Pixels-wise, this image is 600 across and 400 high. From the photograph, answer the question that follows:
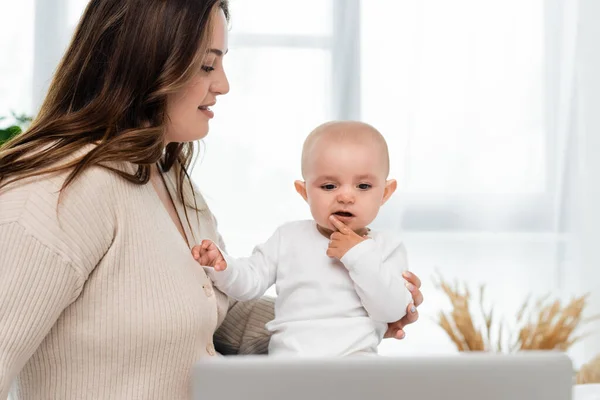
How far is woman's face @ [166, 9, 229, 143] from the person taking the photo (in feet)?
4.63

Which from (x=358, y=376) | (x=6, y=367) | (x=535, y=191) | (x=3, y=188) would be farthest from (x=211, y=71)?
(x=535, y=191)

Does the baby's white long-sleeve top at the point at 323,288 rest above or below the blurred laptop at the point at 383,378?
below

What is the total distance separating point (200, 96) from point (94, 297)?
45 centimetres

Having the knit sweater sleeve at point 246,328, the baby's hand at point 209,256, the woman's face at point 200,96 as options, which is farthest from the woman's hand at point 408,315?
the woman's face at point 200,96

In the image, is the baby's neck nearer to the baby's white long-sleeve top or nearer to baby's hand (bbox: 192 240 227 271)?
the baby's white long-sleeve top

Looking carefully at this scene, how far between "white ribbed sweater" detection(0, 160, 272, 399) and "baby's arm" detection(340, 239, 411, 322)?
264 mm

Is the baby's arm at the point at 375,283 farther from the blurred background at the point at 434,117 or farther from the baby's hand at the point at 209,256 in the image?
the blurred background at the point at 434,117

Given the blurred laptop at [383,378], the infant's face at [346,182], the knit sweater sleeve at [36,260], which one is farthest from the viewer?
the infant's face at [346,182]

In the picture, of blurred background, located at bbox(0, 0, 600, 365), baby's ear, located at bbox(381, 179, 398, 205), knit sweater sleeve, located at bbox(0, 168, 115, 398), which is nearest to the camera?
knit sweater sleeve, located at bbox(0, 168, 115, 398)

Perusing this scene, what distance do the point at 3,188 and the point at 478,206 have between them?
2.40 m

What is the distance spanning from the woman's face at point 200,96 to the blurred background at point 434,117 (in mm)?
1636

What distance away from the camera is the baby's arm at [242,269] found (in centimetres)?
137

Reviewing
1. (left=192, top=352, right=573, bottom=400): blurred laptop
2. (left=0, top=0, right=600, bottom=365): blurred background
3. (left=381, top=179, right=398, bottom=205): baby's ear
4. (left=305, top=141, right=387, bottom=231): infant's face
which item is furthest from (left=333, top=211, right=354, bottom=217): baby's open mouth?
(left=0, top=0, right=600, bottom=365): blurred background

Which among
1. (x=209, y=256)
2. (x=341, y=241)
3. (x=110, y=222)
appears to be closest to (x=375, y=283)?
(x=341, y=241)
